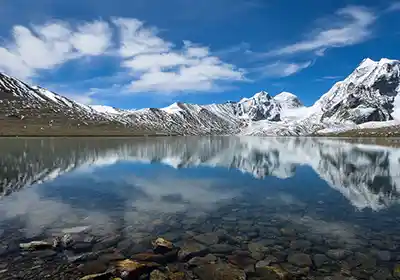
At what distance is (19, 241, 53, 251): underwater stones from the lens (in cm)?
1955

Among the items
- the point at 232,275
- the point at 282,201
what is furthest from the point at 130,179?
the point at 232,275

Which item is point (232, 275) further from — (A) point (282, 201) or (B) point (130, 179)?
(B) point (130, 179)

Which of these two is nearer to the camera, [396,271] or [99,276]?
[99,276]

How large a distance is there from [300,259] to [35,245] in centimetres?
1519

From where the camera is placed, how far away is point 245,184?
44844 mm

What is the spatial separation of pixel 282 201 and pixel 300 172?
84.0ft

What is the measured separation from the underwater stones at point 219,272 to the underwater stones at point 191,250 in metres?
1.46

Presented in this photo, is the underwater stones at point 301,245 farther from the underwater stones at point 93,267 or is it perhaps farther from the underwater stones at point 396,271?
the underwater stones at point 93,267

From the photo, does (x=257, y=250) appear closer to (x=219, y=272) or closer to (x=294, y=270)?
(x=294, y=270)

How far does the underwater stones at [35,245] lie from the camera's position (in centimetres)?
1955

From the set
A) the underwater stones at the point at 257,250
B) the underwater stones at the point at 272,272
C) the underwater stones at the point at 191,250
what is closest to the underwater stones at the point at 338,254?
the underwater stones at the point at 257,250

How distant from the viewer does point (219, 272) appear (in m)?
17.0

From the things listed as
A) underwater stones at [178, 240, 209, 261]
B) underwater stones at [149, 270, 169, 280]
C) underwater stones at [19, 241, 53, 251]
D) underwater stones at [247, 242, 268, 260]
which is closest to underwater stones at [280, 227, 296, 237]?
underwater stones at [247, 242, 268, 260]

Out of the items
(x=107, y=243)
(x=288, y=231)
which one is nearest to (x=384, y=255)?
(x=288, y=231)
